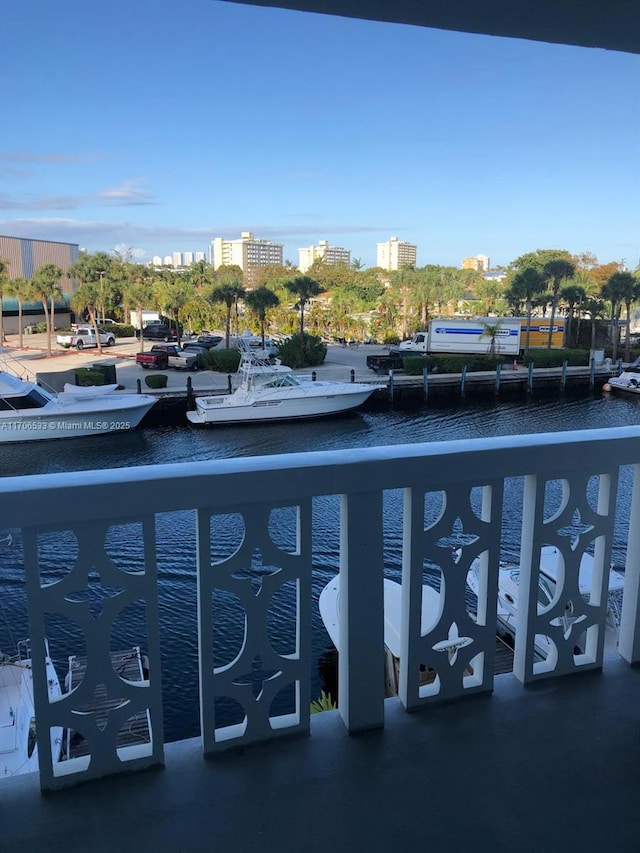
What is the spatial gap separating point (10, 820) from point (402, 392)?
59.8 ft

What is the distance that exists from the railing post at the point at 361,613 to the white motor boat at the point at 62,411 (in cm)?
1363

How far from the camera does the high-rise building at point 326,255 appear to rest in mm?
53125

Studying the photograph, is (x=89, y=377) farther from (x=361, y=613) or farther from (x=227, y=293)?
(x=361, y=613)

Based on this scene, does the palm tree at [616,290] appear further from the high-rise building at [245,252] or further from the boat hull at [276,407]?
the high-rise building at [245,252]

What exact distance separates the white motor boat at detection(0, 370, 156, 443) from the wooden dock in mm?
9972

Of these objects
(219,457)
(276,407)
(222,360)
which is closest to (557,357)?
(276,407)

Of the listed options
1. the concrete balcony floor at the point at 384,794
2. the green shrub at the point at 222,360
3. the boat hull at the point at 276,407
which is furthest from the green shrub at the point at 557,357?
the concrete balcony floor at the point at 384,794

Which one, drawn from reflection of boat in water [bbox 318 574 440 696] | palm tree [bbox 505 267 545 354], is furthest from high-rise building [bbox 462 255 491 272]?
reflection of boat in water [bbox 318 574 440 696]

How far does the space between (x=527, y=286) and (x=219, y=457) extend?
14.5 m

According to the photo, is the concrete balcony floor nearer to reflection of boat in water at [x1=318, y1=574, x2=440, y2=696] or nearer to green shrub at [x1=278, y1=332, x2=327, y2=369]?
reflection of boat in water at [x1=318, y1=574, x2=440, y2=696]

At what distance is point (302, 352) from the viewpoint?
22344 millimetres

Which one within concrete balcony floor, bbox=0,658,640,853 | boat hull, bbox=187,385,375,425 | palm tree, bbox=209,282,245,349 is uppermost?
palm tree, bbox=209,282,245,349

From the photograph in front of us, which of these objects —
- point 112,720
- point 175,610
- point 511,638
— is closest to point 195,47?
point 112,720

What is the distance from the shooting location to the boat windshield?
43.6 feet
